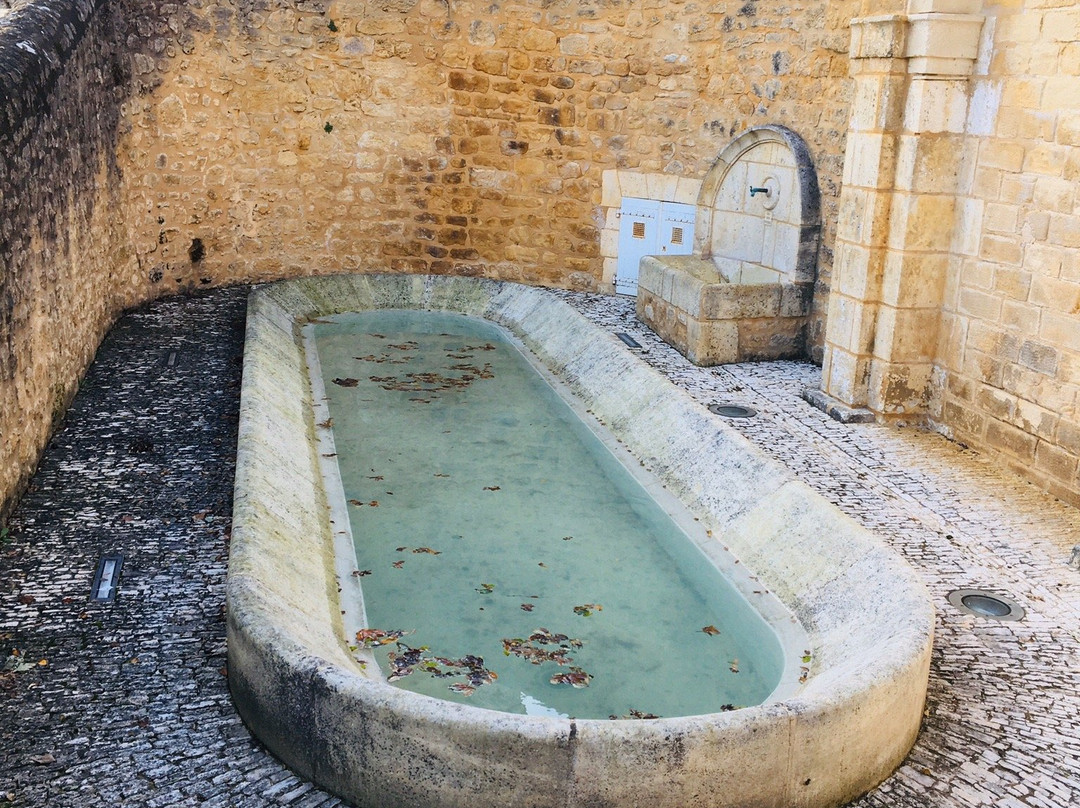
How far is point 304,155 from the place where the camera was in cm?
1128

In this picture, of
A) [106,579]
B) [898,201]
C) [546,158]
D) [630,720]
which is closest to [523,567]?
[106,579]

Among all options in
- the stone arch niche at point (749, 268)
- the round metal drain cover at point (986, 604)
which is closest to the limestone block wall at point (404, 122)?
the stone arch niche at point (749, 268)

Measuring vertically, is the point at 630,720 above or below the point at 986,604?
above

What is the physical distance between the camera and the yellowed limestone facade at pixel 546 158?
6250 millimetres

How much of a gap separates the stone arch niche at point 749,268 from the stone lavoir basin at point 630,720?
1.04 meters

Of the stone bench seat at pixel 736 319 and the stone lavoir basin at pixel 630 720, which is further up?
the stone bench seat at pixel 736 319

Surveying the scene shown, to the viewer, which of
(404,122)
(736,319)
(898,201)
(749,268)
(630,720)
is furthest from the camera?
(404,122)

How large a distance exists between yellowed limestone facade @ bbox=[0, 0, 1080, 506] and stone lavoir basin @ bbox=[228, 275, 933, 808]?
1.34 meters

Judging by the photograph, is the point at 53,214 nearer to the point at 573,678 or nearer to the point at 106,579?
the point at 106,579

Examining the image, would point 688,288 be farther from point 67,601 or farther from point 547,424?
Result: point 67,601

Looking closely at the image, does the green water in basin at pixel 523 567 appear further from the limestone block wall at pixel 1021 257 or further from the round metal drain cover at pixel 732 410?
the limestone block wall at pixel 1021 257

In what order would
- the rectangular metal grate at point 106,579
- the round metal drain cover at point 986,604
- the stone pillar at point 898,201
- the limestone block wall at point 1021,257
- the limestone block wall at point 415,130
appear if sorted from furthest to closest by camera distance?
the limestone block wall at point 415,130, the stone pillar at point 898,201, the limestone block wall at point 1021,257, the round metal drain cover at point 986,604, the rectangular metal grate at point 106,579

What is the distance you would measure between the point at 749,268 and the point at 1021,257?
3.35 metres

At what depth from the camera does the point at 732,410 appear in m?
7.49
